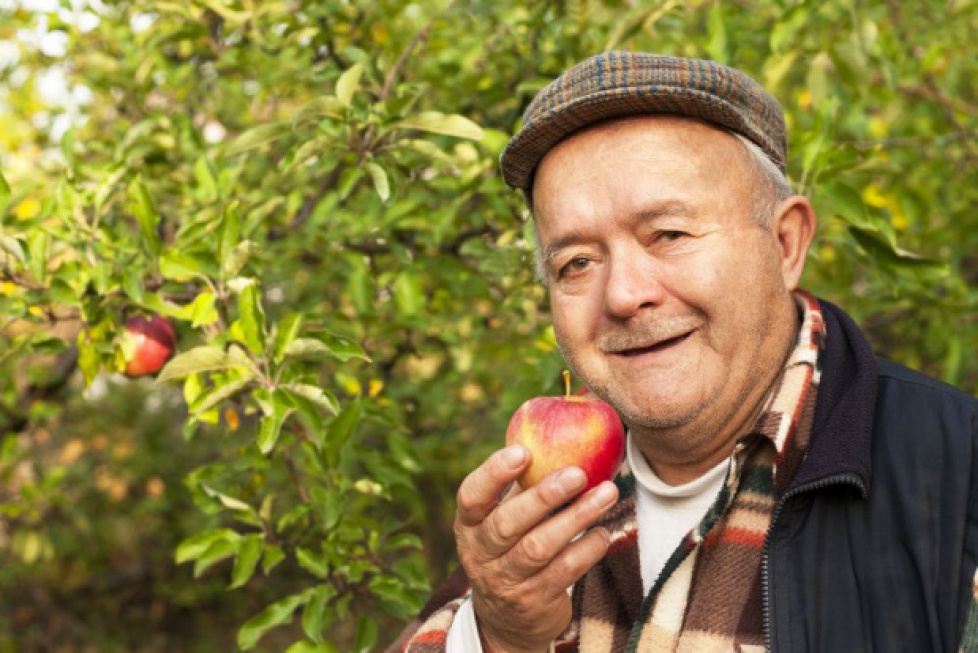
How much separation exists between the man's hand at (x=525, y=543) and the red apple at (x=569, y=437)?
7 cm

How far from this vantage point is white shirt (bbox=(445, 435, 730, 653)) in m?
1.77

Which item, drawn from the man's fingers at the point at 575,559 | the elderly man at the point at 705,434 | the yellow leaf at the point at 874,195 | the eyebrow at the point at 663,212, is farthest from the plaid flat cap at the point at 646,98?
the yellow leaf at the point at 874,195

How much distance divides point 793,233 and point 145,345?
142cm

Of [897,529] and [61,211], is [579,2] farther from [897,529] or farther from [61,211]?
[897,529]

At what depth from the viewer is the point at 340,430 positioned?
2217mm

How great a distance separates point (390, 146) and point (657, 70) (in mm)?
819

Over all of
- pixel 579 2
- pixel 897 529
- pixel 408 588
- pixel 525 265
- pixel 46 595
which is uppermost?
pixel 579 2

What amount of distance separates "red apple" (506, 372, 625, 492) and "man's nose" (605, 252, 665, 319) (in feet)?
0.54

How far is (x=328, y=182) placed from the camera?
3043 mm

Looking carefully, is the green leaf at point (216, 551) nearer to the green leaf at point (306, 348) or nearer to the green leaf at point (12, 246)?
the green leaf at point (306, 348)

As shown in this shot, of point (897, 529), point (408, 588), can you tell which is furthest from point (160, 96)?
point (897, 529)

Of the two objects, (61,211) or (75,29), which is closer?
(61,211)

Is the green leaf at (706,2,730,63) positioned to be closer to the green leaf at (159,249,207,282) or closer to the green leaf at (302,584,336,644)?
the green leaf at (159,249,207,282)

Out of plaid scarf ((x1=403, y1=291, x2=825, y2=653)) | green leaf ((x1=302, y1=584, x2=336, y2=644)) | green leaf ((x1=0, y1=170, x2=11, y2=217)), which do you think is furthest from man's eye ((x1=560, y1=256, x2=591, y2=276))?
green leaf ((x1=0, y1=170, x2=11, y2=217))
